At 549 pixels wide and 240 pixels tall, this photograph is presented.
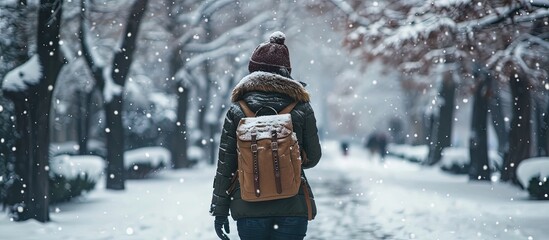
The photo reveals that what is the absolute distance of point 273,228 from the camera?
13.4ft

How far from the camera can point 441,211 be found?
13.3 metres

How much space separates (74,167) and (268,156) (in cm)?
1136

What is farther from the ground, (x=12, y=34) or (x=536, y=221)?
(x=12, y=34)

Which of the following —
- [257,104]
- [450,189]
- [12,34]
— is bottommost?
[450,189]

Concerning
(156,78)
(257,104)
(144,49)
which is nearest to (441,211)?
(257,104)

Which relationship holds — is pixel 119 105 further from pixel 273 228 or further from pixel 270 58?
pixel 273 228

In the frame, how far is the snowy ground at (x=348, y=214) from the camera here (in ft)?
33.1

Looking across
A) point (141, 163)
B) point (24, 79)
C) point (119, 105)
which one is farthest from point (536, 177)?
point (141, 163)

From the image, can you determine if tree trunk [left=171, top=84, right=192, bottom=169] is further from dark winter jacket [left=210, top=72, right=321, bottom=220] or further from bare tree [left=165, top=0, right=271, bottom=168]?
dark winter jacket [left=210, top=72, right=321, bottom=220]

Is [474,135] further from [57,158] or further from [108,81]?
[57,158]

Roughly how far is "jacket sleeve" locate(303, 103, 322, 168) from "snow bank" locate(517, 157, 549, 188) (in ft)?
37.7

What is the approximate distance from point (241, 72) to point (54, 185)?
18611 mm

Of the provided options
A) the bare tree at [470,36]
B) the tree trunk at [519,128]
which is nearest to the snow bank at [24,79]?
the bare tree at [470,36]

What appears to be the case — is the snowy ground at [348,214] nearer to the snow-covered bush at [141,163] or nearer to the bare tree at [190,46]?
the snow-covered bush at [141,163]
